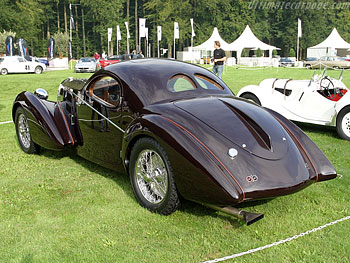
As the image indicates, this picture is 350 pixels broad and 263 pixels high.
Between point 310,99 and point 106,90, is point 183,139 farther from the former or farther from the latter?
point 310,99

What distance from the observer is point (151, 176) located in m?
3.94

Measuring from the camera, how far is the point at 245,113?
3.99m

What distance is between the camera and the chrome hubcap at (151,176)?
3816mm

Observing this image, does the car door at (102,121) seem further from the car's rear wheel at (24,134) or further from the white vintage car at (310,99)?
the white vintage car at (310,99)

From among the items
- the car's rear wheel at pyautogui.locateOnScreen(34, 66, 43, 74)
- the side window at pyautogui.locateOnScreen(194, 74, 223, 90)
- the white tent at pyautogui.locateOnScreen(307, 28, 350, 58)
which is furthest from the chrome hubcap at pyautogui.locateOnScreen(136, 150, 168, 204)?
the white tent at pyautogui.locateOnScreen(307, 28, 350, 58)

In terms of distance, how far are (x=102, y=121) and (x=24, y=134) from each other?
2262 mm

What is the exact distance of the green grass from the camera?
3191 mm

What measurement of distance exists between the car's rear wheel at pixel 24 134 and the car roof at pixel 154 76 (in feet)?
6.89

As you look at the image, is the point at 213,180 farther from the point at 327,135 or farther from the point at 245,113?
the point at 327,135

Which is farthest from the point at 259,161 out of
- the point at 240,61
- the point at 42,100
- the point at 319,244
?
the point at 240,61

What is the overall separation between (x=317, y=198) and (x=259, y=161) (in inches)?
48.8

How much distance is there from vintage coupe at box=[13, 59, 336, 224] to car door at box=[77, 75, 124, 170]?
1 cm

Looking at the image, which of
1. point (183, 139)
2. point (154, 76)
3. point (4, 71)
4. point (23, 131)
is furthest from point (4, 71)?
point (183, 139)

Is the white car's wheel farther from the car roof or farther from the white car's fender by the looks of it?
the car roof
